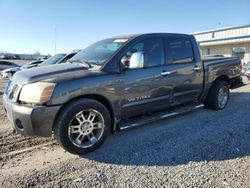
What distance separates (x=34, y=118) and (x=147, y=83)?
2.10 meters

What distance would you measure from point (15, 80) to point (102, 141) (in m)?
1.70

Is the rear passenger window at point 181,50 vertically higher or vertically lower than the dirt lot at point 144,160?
higher

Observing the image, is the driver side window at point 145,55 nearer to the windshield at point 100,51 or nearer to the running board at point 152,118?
the windshield at point 100,51

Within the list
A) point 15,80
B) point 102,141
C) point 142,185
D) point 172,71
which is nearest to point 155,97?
point 172,71

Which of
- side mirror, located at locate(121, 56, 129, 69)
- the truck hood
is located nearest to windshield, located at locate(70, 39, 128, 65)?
side mirror, located at locate(121, 56, 129, 69)

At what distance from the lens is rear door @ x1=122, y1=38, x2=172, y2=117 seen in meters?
4.64

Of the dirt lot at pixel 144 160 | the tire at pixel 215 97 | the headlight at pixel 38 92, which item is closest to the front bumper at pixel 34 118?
the headlight at pixel 38 92

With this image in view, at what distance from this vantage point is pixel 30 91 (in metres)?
3.82

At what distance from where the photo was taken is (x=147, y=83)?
15.9 ft

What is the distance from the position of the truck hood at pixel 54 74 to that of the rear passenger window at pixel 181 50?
1.92 meters

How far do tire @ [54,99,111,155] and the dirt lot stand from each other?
0.18 metres

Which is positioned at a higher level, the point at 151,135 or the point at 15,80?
the point at 15,80

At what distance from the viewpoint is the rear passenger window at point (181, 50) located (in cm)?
554

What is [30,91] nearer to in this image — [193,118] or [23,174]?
[23,174]
